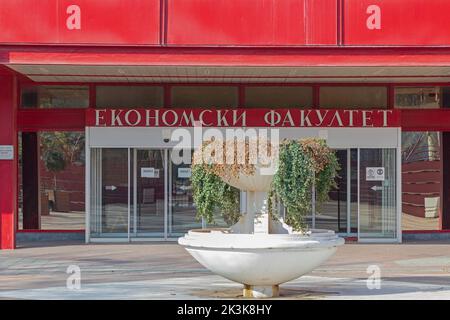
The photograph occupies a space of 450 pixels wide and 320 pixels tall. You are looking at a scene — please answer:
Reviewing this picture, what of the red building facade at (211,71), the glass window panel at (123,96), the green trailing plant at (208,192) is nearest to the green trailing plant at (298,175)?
the green trailing plant at (208,192)

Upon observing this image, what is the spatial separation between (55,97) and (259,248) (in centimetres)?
1192

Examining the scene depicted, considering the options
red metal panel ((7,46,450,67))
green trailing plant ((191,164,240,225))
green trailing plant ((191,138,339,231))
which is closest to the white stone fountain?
green trailing plant ((191,138,339,231))

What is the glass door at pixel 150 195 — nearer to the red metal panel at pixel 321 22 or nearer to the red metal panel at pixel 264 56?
the red metal panel at pixel 264 56

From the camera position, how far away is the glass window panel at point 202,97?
21703 mm

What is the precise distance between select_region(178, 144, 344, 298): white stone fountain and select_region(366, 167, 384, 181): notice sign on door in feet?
32.3

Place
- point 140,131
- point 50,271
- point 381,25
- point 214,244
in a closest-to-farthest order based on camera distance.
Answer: point 214,244 < point 50,271 < point 381,25 < point 140,131

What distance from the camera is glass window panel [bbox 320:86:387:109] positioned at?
21750 millimetres

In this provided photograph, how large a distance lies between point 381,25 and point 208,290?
8.21m

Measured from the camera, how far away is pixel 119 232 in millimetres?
21484

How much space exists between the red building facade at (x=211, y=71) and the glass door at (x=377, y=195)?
0.67 ft

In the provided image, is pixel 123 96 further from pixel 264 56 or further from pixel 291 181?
pixel 291 181

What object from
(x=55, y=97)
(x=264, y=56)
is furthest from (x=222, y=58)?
(x=55, y=97)

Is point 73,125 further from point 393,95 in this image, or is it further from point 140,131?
point 393,95
